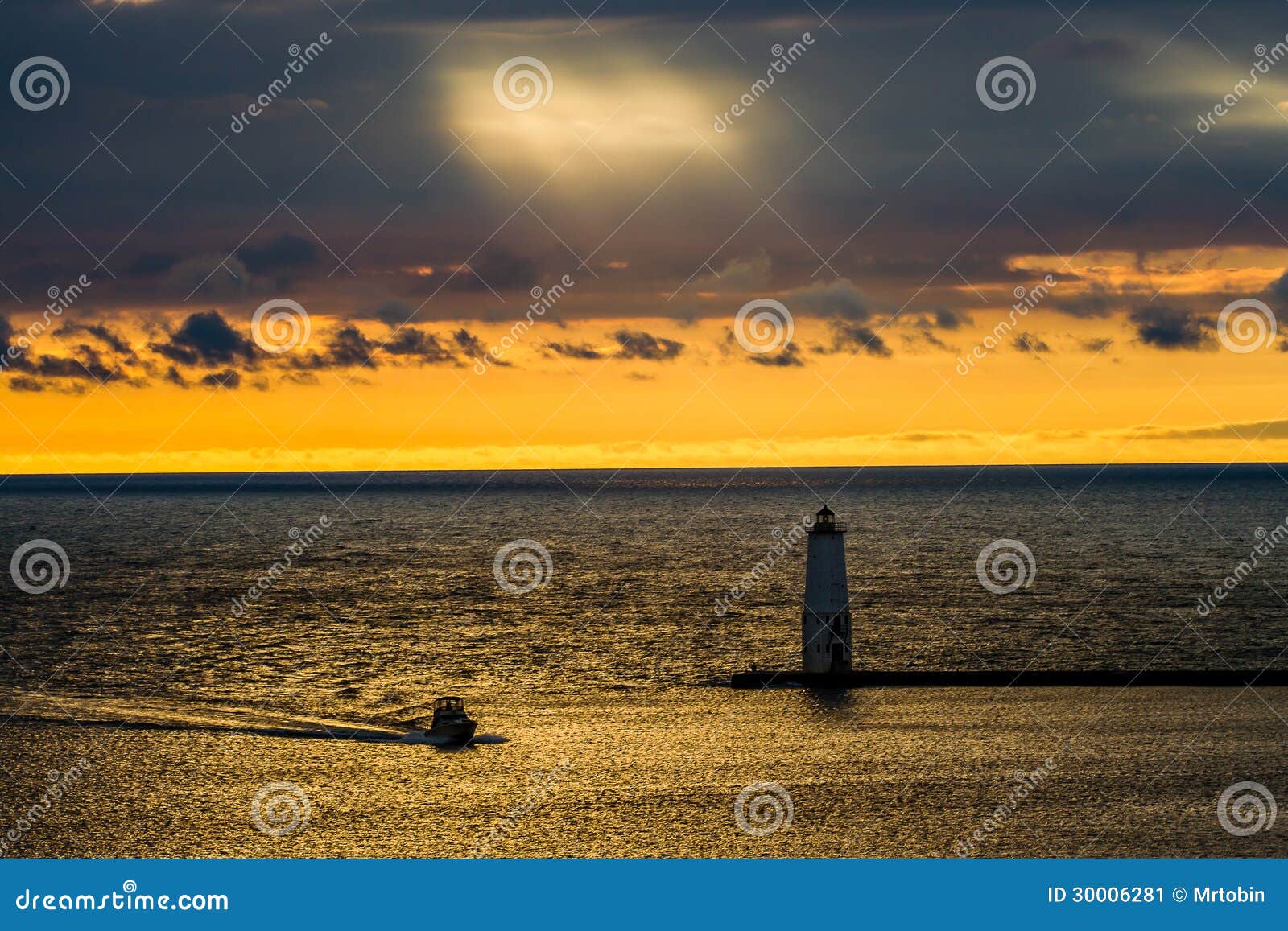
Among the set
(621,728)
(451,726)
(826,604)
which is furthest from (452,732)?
(826,604)

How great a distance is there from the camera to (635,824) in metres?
46.3

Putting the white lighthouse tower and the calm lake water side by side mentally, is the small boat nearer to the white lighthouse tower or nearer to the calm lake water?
the calm lake water

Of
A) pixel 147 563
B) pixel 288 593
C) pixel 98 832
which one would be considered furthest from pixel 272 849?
pixel 147 563

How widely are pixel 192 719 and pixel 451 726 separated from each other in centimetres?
1430

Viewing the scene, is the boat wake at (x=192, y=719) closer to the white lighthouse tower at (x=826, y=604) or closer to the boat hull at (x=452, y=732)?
the boat hull at (x=452, y=732)

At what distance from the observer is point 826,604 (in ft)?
227

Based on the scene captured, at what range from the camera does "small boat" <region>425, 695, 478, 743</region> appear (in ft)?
192

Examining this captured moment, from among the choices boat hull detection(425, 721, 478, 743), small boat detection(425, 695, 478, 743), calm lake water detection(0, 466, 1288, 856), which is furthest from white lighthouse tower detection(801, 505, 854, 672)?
boat hull detection(425, 721, 478, 743)

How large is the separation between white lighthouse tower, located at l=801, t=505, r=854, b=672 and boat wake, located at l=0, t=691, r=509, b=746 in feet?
59.2

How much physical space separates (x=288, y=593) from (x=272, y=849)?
3232 inches

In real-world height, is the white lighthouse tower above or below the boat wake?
above

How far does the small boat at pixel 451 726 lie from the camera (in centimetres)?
5841

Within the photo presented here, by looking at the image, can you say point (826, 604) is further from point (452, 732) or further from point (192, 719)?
point (192, 719)

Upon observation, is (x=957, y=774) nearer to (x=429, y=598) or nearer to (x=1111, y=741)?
(x=1111, y=741)
